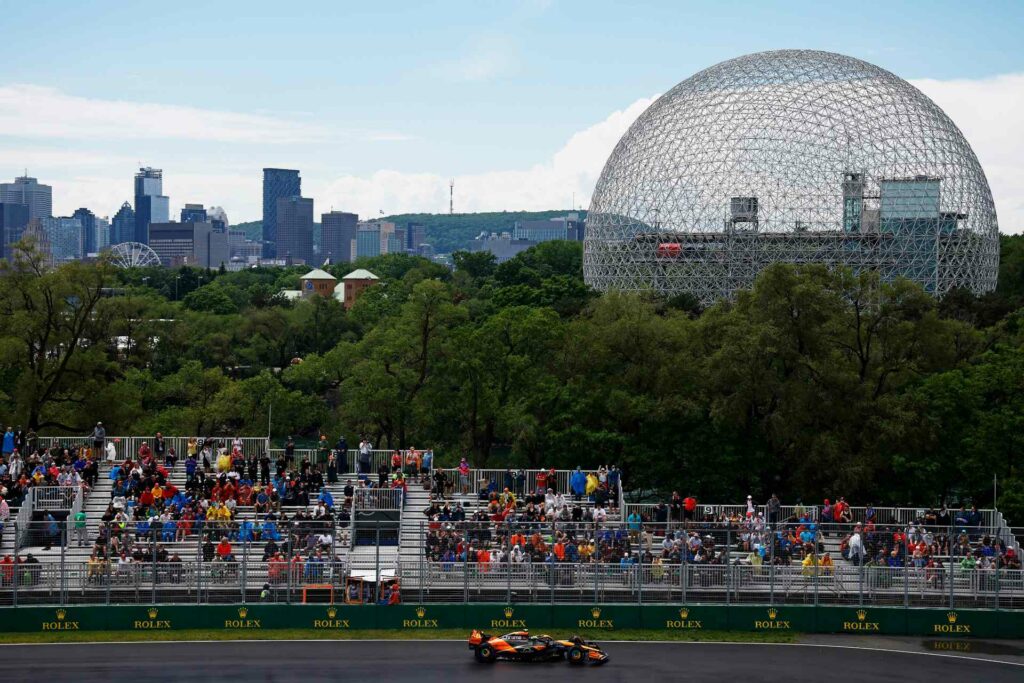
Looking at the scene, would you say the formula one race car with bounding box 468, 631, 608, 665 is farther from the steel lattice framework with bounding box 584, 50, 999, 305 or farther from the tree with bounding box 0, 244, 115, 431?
the steel lattice framework with bounding box 584, 50, 999, 305

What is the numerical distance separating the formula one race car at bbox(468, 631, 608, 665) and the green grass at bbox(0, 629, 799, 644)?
292 cm

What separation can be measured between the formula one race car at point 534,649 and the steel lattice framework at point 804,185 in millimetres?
50094

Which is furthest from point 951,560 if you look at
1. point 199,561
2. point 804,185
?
point 804,185

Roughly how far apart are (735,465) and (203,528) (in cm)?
2099

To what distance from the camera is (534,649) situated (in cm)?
3098

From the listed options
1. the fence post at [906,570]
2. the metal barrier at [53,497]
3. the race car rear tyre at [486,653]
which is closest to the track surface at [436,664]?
the race car rear tyre at [486,653]

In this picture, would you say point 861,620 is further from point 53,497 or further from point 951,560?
point 53,497

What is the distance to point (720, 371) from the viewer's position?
48.3 metres

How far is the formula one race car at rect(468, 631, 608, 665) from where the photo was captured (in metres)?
30.9

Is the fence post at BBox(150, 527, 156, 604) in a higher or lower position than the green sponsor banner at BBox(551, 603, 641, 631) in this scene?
higher

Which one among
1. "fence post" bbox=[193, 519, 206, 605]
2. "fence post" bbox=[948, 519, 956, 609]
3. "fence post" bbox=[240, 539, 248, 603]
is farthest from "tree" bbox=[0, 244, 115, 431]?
"fence post" bbox=[948, 519, 956, 609]

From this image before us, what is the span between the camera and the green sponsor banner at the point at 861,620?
3453 centimetres

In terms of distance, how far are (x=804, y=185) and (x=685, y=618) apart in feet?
159

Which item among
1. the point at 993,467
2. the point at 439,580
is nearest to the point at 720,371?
the point at 993,467
